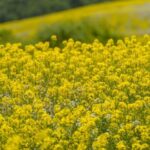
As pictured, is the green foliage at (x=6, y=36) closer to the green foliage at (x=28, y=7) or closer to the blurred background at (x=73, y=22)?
the blurred background at (x=73, y=22)

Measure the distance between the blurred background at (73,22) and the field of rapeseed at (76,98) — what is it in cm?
597

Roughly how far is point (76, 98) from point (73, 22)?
449 inches

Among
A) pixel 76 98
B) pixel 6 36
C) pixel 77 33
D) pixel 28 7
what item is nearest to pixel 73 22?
pixel 77 33

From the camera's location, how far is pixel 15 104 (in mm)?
12484

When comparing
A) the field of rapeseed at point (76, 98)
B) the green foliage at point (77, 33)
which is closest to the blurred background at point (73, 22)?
the green foliage at point (77, 33)

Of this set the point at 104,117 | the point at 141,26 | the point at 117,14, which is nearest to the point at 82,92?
the point at 104,117

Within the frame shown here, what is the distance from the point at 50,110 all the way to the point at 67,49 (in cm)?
365

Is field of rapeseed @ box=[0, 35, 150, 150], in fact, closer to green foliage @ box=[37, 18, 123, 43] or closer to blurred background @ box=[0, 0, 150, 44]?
green foliage @ box=[37, 18, 123, 43]

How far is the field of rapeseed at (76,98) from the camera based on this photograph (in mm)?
10484

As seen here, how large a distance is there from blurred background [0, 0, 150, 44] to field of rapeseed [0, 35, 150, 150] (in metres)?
5.97

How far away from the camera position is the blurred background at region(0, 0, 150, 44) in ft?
74.5

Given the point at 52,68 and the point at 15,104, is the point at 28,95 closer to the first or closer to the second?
the point at 15,104

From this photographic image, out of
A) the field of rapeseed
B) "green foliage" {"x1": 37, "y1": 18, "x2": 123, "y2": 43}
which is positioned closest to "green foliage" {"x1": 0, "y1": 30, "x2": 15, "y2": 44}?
"green foliage" {"x1": 37, "y1": 18, "x2": 123, "y2": 43}

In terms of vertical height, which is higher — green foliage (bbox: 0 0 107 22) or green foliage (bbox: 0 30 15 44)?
green foliage (bbox: 0 0 107 22)
